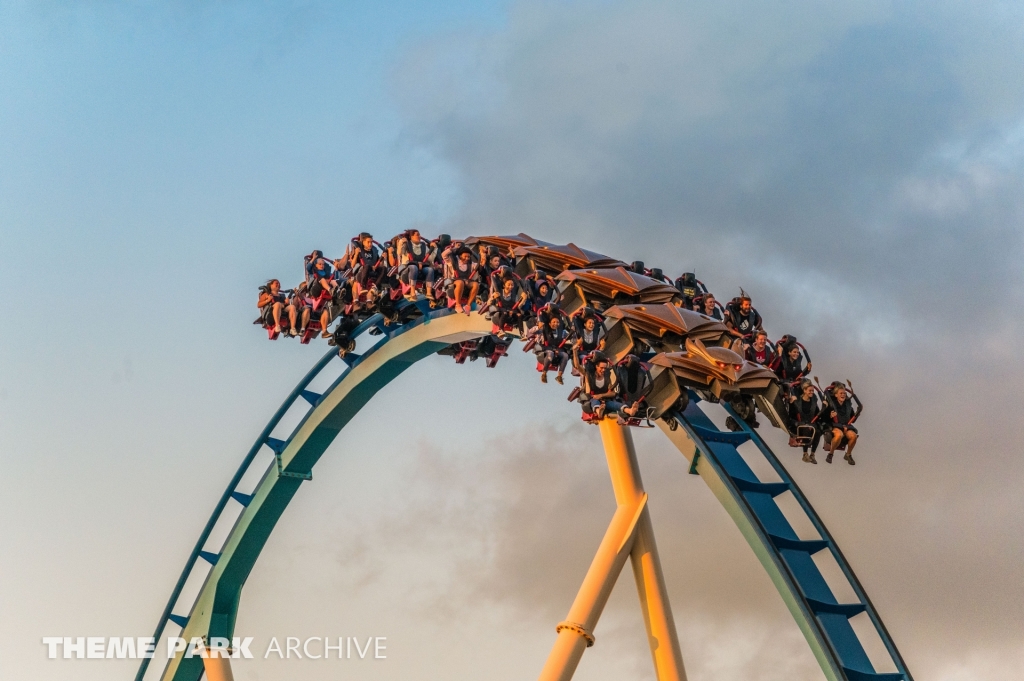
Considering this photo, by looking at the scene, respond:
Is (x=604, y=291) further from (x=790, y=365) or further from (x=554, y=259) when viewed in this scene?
(x=790, y=365)

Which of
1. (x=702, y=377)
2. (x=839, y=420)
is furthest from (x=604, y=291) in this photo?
(x=839, y=420)

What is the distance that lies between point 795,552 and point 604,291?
2.62 meters

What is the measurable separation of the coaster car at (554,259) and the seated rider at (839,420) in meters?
2.35

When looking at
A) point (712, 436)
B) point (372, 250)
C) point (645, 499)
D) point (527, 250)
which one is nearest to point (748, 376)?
point (712, 436)

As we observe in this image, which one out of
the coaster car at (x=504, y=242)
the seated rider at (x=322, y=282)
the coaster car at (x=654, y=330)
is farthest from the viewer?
the seated rider at (x=322, y=282)

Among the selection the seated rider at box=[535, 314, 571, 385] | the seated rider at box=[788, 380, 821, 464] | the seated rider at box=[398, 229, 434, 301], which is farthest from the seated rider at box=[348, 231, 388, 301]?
the seated rider at box=[788, 380, 821, 464]

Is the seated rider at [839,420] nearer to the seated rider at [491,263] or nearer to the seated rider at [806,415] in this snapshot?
A: the seated rider at [806,415]

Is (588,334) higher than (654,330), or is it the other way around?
(654,330)

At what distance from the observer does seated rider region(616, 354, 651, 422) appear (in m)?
9.73

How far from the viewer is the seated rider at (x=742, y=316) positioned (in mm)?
10922

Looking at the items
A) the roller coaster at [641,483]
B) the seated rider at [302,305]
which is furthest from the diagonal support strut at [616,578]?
the seated rider at [302,305]

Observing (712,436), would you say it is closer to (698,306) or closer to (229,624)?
(698,306)

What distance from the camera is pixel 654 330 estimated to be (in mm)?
10273

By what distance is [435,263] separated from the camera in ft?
40.2
